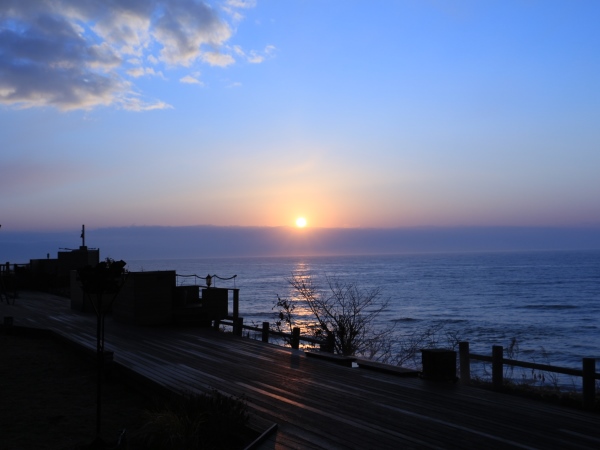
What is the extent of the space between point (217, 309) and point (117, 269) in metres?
9.02

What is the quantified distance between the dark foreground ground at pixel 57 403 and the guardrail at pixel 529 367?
484 cm

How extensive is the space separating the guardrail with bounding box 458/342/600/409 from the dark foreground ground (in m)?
4.84

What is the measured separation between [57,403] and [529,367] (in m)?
6.75

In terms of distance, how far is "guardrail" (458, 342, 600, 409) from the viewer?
7316 millimetres

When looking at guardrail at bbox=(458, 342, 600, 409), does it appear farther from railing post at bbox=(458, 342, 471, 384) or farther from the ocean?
the ocean

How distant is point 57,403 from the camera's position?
28.2ft

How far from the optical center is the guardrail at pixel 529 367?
7.32m

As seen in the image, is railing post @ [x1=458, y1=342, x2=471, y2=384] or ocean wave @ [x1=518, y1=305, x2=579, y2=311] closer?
railing post @ [x1=458, y1=342, x2=471, y2=384]

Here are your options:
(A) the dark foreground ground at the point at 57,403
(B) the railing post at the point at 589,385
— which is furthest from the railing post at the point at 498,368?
(A) the dark foreground ground at the point at 57,403

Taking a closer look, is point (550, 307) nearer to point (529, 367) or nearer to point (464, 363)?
point (464, 363)

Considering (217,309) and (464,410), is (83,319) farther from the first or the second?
(464,410)

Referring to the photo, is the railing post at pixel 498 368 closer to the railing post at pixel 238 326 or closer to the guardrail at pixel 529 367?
the guardrail at pixel 529 367

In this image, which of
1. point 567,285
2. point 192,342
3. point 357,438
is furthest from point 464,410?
point 567,285

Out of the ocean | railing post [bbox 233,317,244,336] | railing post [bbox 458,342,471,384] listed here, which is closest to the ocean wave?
the ocean
